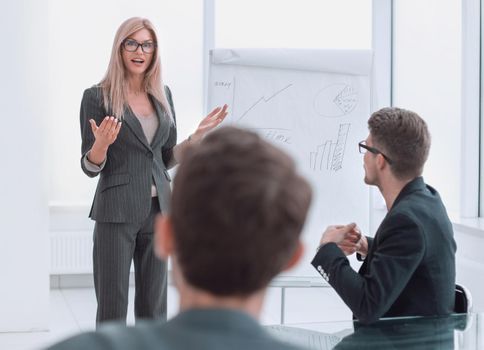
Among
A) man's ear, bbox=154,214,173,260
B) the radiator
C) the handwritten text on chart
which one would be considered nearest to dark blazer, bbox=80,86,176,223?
the handwritten text on chart

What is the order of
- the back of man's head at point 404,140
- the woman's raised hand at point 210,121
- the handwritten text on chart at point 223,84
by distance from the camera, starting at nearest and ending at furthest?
the back of man's head at point 404,140
the woman's raised hand at point 210,121
the handwritten text on chart at point 223,84

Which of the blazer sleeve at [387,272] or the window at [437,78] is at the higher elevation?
the window at [437,78]

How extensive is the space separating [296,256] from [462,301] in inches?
64.1

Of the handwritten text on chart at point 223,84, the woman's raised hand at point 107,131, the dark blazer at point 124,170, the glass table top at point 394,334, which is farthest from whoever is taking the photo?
the handwritten text on chart at point 223,84

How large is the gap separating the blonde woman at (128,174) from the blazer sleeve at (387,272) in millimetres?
1148

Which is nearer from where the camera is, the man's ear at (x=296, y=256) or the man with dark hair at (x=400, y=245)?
the man's ear at (x=296, y=256)

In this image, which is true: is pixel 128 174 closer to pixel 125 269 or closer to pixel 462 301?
pixel 125 269

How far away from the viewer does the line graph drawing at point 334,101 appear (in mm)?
4234

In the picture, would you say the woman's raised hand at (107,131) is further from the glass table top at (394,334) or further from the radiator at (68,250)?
the radiator at (68,250)

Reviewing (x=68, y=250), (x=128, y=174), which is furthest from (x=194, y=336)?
(x=68, y=250)

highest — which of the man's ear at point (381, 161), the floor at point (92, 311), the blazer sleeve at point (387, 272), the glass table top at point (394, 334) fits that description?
the man's ear at point (381, 161)

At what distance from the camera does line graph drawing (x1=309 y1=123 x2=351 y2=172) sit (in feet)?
13.8

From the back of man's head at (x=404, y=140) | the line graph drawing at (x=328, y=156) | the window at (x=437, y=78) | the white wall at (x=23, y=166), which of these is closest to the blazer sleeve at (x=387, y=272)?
the back of man's head at (x=404, y=140)

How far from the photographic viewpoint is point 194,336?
32.1 inches
